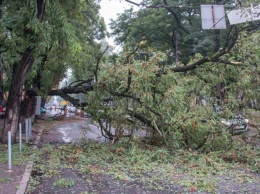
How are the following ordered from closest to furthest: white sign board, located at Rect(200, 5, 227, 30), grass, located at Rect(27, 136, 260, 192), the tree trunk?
grass, located at Rect(27, 136, 260, 192)
white sign board, located at Rect(200, 5, 227, 30)
the tree trunk

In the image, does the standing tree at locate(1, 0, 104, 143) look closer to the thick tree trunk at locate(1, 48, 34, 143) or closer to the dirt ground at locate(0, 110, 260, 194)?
the thick tree trunk at locate(1, 48, 34, 143)

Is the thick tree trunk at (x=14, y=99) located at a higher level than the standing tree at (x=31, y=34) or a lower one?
lower

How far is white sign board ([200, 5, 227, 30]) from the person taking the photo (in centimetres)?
899

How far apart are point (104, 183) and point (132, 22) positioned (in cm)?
2119

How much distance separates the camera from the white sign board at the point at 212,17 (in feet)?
29.5

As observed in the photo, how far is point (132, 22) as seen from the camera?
1047 inches

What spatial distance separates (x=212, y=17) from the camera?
9102mm

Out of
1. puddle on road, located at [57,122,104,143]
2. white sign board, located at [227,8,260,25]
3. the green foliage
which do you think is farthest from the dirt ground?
puddle on road, located at [57,122,104,143]

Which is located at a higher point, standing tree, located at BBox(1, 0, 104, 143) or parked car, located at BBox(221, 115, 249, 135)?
standing tree, located at BBox(1, 0, 104, 143)

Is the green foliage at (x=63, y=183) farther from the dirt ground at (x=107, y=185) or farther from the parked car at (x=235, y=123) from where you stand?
the parked car at (x=235, y=123)

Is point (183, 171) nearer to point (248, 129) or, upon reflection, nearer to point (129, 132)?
point (129, 132)

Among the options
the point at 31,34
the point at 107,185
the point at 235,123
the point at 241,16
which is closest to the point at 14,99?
the point at 31,34

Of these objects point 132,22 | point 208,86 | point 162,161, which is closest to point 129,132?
point 162,161

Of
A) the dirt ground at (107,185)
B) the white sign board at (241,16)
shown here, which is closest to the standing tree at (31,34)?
the dirt ground at (107,185)
